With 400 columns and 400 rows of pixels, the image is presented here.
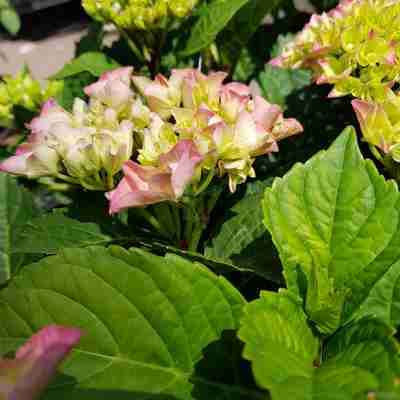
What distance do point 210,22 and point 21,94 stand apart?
1.74ft

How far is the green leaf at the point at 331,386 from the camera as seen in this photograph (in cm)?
40

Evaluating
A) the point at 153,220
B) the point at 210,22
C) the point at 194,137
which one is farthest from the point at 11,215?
the point at 210,22

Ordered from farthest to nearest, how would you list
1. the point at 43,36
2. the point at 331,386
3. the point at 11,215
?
1. the point at 43,36
2. the point at 11,215
3. the point at 331,386

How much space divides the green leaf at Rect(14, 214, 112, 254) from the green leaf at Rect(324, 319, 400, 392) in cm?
33

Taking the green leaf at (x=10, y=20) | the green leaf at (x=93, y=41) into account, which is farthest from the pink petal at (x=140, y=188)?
the green leaf at (x=10, y=20)

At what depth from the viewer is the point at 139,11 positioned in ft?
3.06

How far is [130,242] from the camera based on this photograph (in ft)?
2.37

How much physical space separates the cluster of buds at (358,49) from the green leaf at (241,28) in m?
0.24

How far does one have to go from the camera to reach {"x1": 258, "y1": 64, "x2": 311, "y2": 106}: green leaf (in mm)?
1063

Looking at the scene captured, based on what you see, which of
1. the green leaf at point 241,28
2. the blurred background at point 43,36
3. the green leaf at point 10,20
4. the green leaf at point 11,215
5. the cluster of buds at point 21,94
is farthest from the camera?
the blurred background at point 43,36

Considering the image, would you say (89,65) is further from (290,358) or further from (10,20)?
(10,20)

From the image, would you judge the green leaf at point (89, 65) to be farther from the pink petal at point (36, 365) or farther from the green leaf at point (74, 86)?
the pink petal at point (36, 365)

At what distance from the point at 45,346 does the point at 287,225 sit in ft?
0.99

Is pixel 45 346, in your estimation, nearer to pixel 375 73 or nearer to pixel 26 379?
pixel 26 379
